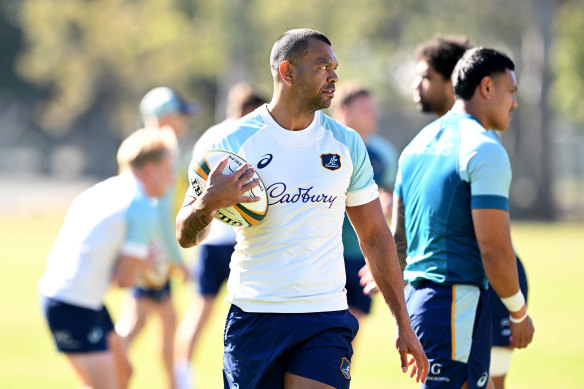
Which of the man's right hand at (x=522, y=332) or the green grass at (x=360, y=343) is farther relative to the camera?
the green grass at (x=360, y=343)

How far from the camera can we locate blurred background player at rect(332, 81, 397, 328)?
8562 millimetres

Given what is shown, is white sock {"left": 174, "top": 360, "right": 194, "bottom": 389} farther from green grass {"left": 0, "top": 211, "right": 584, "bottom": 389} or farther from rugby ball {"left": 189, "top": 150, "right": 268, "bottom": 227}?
rugby ball {"left": 189, "top": 150, "right": 268, "bottom": 227}

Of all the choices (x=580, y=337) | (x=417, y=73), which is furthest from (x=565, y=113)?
(x=417, y=73)

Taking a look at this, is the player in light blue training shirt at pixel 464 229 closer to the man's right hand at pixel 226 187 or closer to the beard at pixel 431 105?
the beard at pixel 431 105

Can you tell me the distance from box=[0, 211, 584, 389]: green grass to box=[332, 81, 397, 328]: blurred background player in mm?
906

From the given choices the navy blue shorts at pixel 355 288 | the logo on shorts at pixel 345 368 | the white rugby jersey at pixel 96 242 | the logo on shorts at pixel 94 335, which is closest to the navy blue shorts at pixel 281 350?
the logo on shorts at pixel 345 368

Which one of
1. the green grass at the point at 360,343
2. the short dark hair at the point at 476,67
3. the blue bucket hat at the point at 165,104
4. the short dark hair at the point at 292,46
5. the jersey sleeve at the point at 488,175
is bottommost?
the green grass at the point at 360,343

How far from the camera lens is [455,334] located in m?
5.11

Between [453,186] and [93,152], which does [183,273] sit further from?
[93,152]

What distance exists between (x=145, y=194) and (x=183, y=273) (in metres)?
2.18

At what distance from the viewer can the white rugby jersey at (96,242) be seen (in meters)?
6.51

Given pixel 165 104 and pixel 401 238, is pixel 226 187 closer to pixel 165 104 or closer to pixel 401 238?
pixel 401 238

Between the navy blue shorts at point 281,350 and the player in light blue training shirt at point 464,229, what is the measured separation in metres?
0.73

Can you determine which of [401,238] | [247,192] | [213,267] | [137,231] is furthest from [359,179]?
[213,267]
